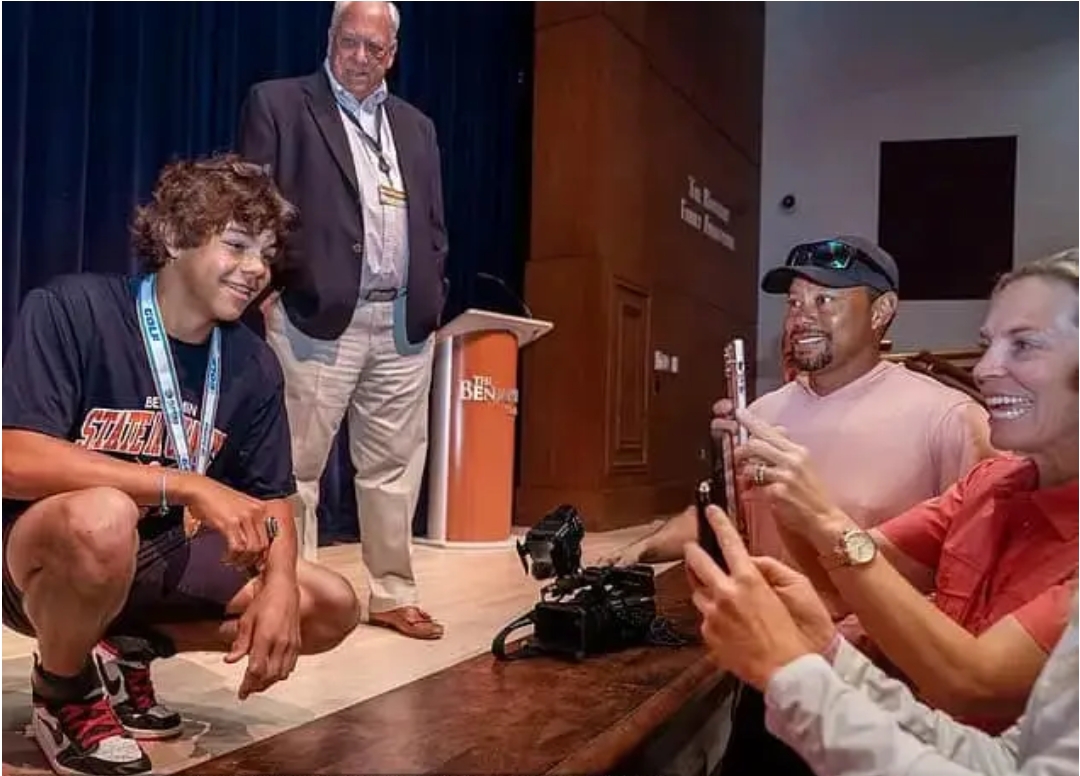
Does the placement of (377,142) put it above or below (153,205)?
above

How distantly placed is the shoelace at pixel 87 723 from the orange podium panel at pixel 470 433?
2608 millimetres

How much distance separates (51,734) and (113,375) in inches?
18.0

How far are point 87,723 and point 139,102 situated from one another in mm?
2174

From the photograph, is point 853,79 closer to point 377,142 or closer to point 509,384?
point 509,384

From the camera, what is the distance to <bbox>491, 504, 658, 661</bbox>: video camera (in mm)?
1539

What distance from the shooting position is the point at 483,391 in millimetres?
4086

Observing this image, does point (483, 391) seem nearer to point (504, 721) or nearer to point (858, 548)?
point (504, 721)

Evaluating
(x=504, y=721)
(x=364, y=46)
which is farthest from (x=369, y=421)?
(x=504, y=721)

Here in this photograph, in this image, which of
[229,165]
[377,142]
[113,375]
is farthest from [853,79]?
[113,375]

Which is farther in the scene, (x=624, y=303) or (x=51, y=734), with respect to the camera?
(x=624, y=303)

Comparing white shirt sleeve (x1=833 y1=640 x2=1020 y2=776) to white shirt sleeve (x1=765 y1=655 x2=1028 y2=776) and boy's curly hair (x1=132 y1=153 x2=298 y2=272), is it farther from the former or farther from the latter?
boy's curly hair (x1=132 y1=153 x2=298 y2=272)

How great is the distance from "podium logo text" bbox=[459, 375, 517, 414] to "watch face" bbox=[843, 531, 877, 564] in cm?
309

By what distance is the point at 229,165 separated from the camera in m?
1.65

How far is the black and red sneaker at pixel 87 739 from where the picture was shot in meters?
1.38
